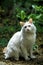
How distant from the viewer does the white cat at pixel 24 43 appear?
4.81 m

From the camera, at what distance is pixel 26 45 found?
495cm

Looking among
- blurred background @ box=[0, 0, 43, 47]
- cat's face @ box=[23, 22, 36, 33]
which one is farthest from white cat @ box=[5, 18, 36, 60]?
blurred background @ box=[0, 0, 43, 47]

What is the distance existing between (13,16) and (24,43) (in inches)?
154

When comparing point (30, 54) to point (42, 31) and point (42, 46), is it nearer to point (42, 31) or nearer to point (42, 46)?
point (42, 46)

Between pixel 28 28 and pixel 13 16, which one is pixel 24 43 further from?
pixel 13 16

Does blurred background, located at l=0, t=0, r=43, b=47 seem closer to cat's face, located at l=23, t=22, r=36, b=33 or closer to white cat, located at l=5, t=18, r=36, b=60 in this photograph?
white cat, located at l=5, t=18, r=36, b=60

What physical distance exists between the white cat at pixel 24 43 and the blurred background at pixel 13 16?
3.52ft

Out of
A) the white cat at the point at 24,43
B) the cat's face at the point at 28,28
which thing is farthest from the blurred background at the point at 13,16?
the cat's face at the point at 28,28

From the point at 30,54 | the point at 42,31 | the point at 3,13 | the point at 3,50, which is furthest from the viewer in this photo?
the point at 3,13

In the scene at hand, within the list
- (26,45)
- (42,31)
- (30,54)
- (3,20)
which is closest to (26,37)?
(26,45)

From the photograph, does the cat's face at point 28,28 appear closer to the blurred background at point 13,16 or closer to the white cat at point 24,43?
the white cat at point 24,43

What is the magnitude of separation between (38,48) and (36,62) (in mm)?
990

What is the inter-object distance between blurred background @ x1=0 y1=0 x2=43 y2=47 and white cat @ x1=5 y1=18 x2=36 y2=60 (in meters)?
1.07

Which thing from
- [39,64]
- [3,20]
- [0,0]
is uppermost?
[0,0]
